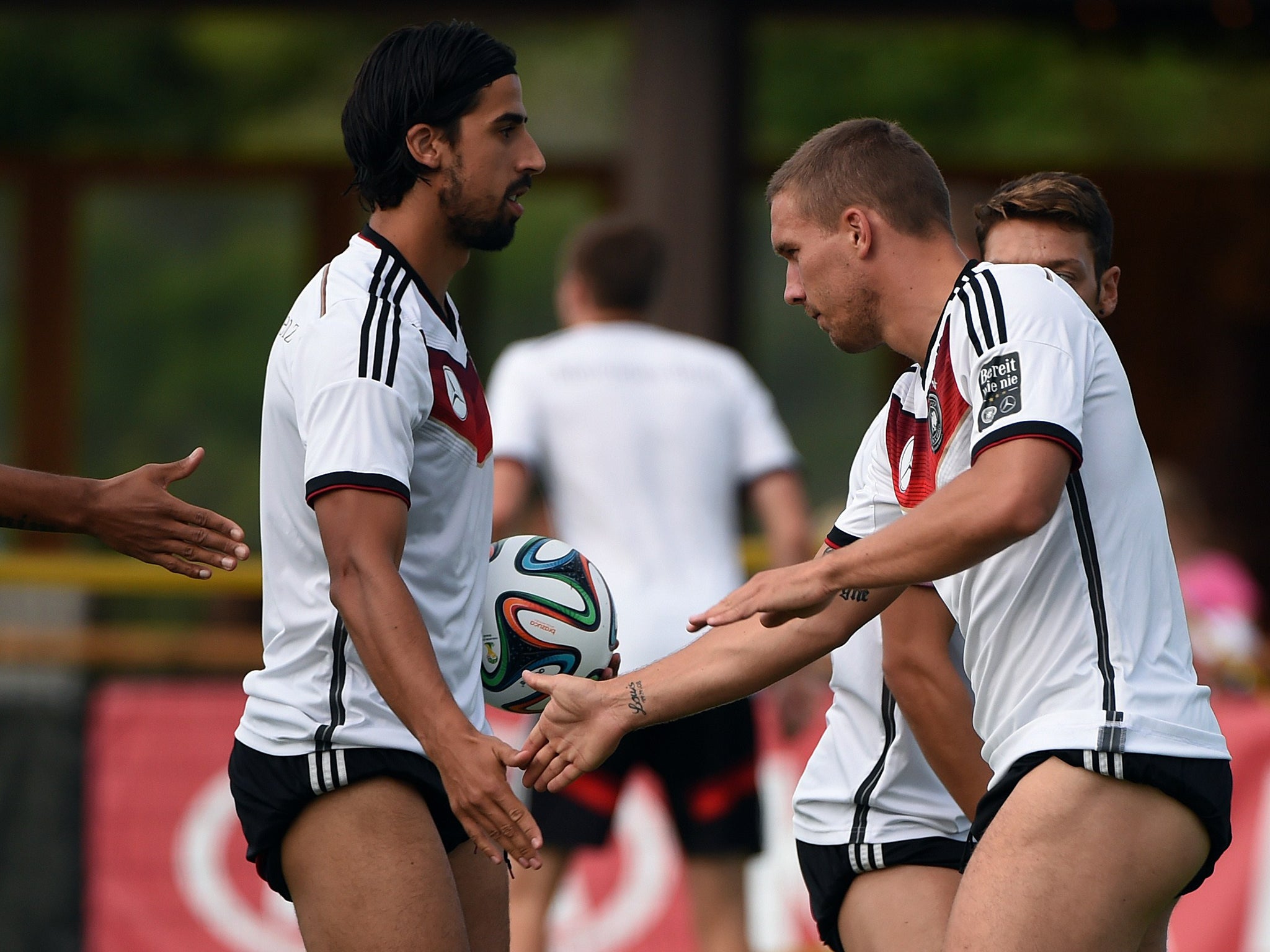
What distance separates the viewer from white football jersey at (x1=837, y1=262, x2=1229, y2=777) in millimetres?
3061

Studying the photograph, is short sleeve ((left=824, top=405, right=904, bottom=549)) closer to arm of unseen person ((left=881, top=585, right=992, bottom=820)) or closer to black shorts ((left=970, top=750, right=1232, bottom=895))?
arm of unseen person ((left=881, top=585, right=992, bottom=820))

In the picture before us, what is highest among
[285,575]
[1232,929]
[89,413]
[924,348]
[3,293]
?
[3,293]

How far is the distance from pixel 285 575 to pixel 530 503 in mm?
7555

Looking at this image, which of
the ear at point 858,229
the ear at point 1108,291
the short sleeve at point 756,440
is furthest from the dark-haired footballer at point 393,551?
the short sleeve at point 756,440

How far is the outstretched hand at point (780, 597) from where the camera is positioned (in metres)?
3.20

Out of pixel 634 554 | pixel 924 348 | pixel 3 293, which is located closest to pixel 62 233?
pixel 3 293

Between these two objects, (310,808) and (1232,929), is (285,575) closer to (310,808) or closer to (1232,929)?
(310,808)

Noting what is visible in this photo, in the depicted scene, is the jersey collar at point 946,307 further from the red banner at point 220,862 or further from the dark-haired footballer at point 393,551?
the red banner at point 220,862

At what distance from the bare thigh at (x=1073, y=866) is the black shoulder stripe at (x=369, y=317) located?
56.5 inches

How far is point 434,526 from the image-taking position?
3.55 metres

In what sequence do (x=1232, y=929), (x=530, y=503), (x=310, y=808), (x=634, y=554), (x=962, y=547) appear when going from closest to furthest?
(x=962, y=547)
(x=310, y=808)
(x=634, y=554)
(x=1232, y=929)
(x=530, y=503)

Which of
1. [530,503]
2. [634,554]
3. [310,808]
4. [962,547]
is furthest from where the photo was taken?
[530,503]

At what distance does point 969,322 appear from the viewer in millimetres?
3158

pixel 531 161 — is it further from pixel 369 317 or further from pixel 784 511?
pixel 784 511
